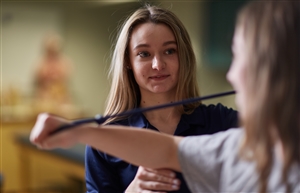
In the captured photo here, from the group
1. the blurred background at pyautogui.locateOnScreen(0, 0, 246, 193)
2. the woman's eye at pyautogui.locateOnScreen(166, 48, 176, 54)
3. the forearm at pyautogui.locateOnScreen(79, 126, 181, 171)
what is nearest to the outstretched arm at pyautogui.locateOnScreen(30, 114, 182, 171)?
the forearm at pyautogui.locateOnScreen(79, 126, 181, 171)

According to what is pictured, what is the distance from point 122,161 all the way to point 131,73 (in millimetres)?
250

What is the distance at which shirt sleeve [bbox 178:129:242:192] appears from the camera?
97cm

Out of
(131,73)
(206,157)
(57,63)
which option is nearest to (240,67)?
(206,157)

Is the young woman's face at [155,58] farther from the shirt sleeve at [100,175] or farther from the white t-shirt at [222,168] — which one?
the white t-shirt at [222,168]

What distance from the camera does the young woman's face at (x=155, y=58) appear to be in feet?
4.51

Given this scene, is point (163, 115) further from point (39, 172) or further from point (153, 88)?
point (39, 172)

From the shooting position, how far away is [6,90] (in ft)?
18.9

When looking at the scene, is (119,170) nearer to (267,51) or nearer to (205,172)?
(205,172)

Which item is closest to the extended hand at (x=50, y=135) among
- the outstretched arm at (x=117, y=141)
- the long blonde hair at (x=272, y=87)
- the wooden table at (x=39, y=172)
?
the outstretched arm at (x=117, y=141)

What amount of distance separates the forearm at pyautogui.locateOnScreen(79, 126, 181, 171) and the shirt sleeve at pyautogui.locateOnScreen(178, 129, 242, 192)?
0.03 m

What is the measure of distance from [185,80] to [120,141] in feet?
1.45

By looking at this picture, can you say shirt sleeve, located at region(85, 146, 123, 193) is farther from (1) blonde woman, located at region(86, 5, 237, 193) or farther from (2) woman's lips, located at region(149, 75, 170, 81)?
(2) woman's lips, located at region(149, 75, 170, 81)

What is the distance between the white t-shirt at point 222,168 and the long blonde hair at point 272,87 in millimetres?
23

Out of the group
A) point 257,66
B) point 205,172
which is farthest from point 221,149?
point 257,66
